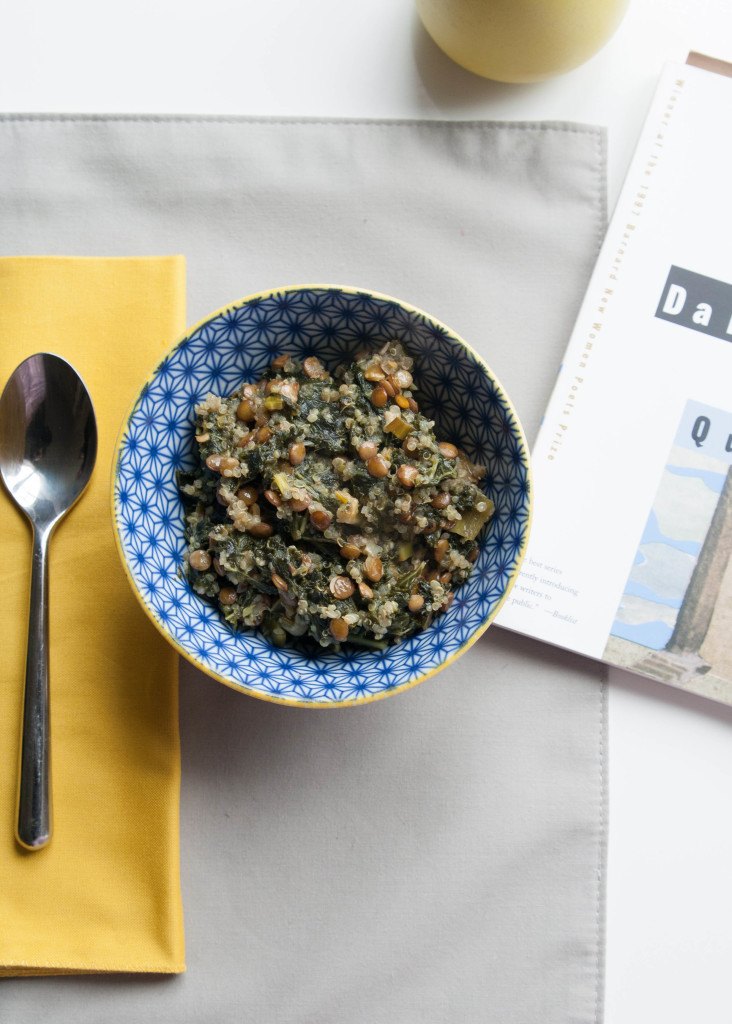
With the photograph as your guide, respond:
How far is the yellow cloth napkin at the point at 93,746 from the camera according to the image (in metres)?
1.88

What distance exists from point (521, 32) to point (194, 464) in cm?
124

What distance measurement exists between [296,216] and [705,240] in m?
1.06

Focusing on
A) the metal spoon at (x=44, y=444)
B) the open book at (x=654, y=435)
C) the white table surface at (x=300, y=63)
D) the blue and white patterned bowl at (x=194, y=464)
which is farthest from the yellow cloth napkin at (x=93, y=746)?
the open book at (x=654, y=435)

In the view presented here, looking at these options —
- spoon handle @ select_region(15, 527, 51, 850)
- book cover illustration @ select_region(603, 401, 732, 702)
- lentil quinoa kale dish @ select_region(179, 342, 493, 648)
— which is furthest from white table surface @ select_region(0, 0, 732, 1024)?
spoon handle @ select_region(15, 527, 51, 850)

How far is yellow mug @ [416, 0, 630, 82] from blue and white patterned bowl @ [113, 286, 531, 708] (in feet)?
2.43

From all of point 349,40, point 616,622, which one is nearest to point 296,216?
point 349,40

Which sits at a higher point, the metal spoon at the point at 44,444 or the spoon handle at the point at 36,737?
the metal spoon at the point at 44,444

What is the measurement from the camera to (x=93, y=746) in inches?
75.0

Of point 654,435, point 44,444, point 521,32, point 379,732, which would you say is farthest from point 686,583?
point 44,444

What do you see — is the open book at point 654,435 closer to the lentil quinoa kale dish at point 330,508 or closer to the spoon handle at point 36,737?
the lentil quinoa kale dish at point 330,508

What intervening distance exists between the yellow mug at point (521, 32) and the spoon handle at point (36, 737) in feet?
5.33

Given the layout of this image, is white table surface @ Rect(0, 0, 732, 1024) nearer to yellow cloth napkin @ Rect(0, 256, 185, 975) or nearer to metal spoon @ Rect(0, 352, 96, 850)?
yellow cloth napkin @ Rect(0, 256, 185, 975)

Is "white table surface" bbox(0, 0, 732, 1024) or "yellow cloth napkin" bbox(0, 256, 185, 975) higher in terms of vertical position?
"white table surface" bbox(0, 0, 732, 1024)

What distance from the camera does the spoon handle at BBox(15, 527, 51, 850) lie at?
183 centimetres
